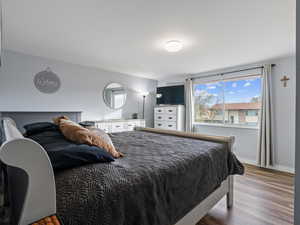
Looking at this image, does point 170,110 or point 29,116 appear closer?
point 29,116

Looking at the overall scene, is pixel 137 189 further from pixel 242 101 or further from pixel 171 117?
pixel 171 117

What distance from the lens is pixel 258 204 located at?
6.35 feet

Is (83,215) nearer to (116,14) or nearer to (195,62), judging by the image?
(116,14)

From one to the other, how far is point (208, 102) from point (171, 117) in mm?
1159

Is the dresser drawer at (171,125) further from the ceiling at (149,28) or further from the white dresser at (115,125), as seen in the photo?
the ceiling at (149,28)

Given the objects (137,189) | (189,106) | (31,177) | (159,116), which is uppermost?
(189,106)

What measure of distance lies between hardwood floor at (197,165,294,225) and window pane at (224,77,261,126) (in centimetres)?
141

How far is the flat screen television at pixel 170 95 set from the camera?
187 inches

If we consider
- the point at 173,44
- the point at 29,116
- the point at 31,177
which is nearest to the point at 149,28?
the point at 173,44

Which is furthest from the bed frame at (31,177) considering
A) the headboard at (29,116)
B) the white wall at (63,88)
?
the white wall at (63,88)

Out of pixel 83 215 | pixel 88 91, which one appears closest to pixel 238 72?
pixel 88 91

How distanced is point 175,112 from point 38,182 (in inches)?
167

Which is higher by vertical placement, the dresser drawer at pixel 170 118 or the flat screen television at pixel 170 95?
the flat screen television at pixel 170 95

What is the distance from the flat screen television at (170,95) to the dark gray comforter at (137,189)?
3.41 metres
